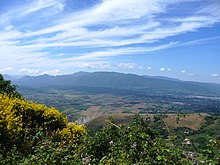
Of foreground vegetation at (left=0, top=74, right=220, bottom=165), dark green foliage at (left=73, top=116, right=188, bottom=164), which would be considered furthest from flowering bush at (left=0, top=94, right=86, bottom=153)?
dark green foliage at (left=73, top=116, right=188, bottom=164)

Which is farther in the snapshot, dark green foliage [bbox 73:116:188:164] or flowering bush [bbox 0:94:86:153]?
flowering bush [bbox 0:94:86:153]

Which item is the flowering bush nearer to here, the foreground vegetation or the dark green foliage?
the foreground vegetation

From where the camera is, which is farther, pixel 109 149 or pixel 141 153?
pixel 109 149

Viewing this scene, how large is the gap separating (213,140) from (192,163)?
611 mm

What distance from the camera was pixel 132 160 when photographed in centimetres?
665

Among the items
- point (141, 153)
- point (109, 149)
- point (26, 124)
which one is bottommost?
point (26, 124)

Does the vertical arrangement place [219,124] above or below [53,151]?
below

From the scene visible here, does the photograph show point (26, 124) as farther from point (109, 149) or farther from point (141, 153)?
point (141, 153)

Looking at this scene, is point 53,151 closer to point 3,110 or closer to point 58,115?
point 3,110

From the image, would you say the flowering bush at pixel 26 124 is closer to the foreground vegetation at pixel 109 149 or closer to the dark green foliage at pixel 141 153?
the foreground vegetation at pixel 109 149

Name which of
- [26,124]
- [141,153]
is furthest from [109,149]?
[26,124]

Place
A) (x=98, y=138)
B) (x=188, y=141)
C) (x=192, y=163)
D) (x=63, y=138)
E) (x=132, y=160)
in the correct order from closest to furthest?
(x=192, y=163) < (x=188, y=141) < (x=132, y=160) < (x=98, y=138) < (x=63, y=138)

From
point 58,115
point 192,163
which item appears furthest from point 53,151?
point 58,115

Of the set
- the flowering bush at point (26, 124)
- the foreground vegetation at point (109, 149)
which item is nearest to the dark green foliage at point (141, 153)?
the foreground vegetation at point (109, 149)
